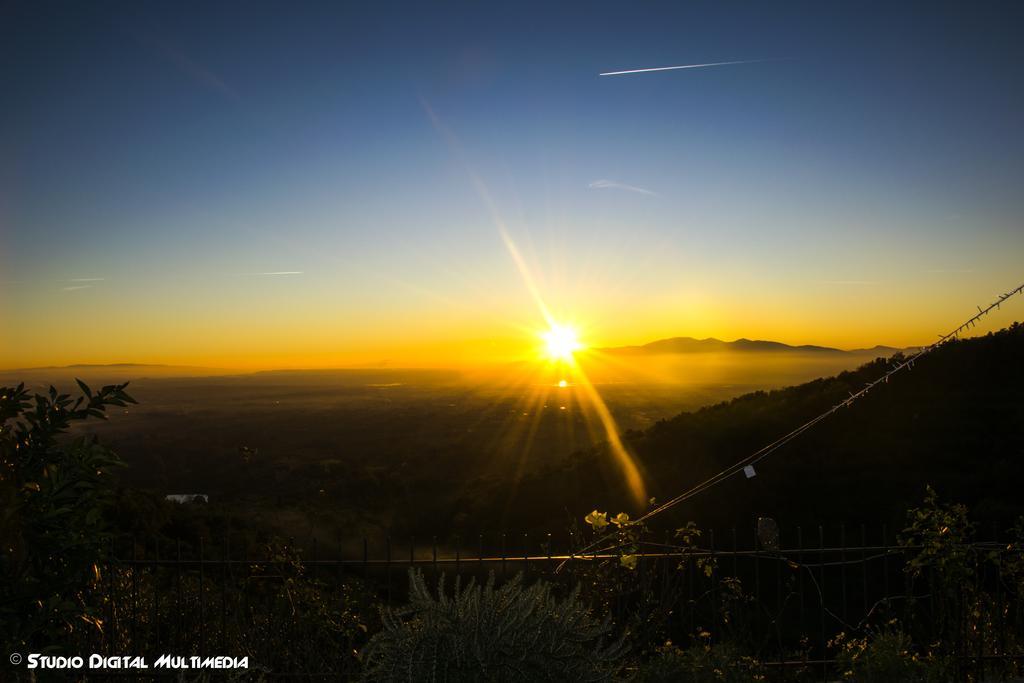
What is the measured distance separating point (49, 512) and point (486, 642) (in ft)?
7.08

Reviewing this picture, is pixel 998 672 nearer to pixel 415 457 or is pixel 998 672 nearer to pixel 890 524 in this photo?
pixel 890 524

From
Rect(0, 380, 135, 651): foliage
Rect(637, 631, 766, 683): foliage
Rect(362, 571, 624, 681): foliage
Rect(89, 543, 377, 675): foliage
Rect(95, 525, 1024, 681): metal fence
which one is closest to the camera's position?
Rect(362, 571, 624, 681): foliage

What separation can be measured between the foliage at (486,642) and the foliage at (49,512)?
1557mm

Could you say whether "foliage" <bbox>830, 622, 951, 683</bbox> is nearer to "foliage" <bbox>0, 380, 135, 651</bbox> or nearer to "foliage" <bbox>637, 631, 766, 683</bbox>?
"foliage" <bbox>637, 631, 766, 683</bbox>

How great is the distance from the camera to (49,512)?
125 inches

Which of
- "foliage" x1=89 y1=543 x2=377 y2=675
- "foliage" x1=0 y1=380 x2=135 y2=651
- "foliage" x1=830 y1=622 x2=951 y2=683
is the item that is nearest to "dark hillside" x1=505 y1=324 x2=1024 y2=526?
"foliage" x1=830 y1=622 x2=951 y2=683

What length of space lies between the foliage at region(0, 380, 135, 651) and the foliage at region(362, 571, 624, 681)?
1557 millimetres

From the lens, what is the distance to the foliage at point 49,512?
10.1 ft

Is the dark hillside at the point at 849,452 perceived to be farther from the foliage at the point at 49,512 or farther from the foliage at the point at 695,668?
the foliage at the point at 49,512

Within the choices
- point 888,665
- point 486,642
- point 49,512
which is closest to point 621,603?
point 888,665

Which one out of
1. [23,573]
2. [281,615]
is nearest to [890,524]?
[281,615]

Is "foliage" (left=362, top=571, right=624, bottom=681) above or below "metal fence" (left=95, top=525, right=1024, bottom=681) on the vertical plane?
above

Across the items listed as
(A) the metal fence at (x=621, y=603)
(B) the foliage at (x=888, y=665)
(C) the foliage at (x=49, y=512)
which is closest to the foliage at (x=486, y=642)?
(C) the foliage at (x=49, y=512)

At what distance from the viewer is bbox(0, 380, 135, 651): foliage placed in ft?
10.1
